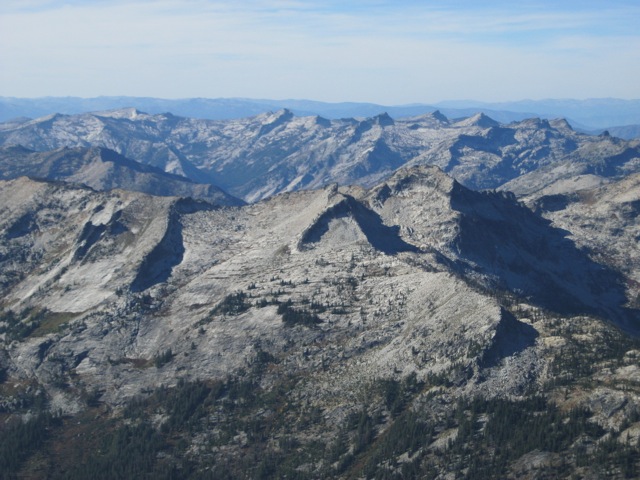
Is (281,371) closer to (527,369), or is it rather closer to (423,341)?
(423,341)

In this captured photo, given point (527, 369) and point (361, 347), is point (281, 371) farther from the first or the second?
point (527, 369)

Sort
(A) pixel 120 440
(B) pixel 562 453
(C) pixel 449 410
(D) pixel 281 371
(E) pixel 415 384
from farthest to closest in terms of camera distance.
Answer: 1. (D) pixel 281 371
2. (A) pixel 120 440
3. (E) pixel 415 384
4. (C) pixel 449 410
5. (B) pixel 562 453

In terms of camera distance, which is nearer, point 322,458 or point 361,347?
point 322,458

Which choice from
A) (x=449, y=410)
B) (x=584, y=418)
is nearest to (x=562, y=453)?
(x=584, y=418)

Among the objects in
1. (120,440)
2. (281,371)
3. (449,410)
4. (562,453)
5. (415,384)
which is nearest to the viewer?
(562,453)

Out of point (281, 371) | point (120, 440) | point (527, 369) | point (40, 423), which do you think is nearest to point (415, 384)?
point (527, 369)

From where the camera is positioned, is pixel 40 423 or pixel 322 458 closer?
pixel 322 458

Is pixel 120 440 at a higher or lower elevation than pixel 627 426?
lower

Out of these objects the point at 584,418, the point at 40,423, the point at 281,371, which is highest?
the point at 584,418

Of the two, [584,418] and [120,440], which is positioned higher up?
[584,418]
